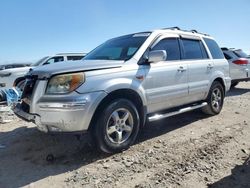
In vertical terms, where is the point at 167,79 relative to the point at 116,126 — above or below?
above

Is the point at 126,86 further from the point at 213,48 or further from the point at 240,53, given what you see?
the point at 240,53

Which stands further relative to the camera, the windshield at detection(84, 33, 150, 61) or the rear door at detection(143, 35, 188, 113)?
the windshield at detection(84, 33, 150, 61)

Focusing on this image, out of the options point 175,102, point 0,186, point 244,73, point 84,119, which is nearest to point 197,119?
point 175,102

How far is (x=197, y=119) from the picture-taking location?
6555 mm

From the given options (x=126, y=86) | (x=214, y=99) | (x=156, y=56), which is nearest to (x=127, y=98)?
(x=126, y=86)

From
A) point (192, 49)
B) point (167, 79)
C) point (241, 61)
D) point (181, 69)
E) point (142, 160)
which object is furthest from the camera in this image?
point (241, 61)

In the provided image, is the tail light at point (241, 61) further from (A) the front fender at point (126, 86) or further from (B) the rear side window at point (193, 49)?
(A) the front fender at point (126, 86)

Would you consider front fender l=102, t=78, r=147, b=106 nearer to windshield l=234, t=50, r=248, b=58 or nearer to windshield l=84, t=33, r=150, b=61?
windshield l=84, t=33, r=150, b=61

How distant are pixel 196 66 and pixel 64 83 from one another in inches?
119

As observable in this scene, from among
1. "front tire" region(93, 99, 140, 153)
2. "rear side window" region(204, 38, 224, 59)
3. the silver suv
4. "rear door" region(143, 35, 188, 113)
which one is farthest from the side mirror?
"rear side window" region(204, 38, 224, 59)

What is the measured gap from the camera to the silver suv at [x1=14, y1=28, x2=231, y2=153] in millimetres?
3947

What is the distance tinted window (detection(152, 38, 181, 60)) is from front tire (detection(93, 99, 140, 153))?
1384mm

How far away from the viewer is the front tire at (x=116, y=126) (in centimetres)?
412

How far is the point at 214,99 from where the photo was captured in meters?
6.80
